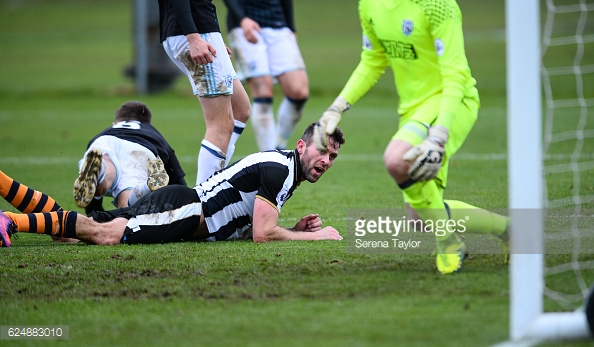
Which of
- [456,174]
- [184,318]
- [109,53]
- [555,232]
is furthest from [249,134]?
[109,53]

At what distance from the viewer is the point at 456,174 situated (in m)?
8.30

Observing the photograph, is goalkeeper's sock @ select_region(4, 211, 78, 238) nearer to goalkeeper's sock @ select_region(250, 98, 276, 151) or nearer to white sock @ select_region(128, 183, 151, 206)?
white sock @ select_region(128, 183, 151, 206)

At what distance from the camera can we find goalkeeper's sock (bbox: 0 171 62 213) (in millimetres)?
5816

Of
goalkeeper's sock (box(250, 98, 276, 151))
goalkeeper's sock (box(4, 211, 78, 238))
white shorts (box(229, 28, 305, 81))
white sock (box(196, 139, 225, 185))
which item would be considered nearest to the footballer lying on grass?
goalkeeper's sock (box(4, 211, 78, 238))

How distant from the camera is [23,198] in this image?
5859mm

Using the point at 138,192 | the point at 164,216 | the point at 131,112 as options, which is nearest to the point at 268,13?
the point at 131,112

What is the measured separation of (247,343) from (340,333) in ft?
1.35

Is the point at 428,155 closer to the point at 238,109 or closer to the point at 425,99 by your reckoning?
the point at 425,99

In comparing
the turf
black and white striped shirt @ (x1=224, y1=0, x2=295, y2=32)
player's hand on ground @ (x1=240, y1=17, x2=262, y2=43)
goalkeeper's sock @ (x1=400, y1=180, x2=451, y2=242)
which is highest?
black and white striped shirt @ (x1=224, y1=0, x2=295, y2=32)

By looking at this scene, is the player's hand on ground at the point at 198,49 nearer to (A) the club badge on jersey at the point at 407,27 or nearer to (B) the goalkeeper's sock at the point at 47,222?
(B) the goalkeeper's sock at the point at 47,222

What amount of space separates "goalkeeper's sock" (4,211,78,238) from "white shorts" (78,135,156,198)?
82 centimetres

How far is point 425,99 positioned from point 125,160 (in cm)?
266

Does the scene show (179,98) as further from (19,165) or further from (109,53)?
(109,53)

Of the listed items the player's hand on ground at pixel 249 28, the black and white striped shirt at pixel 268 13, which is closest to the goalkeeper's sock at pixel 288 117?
the black and white striped shirt at pixel 268 13
